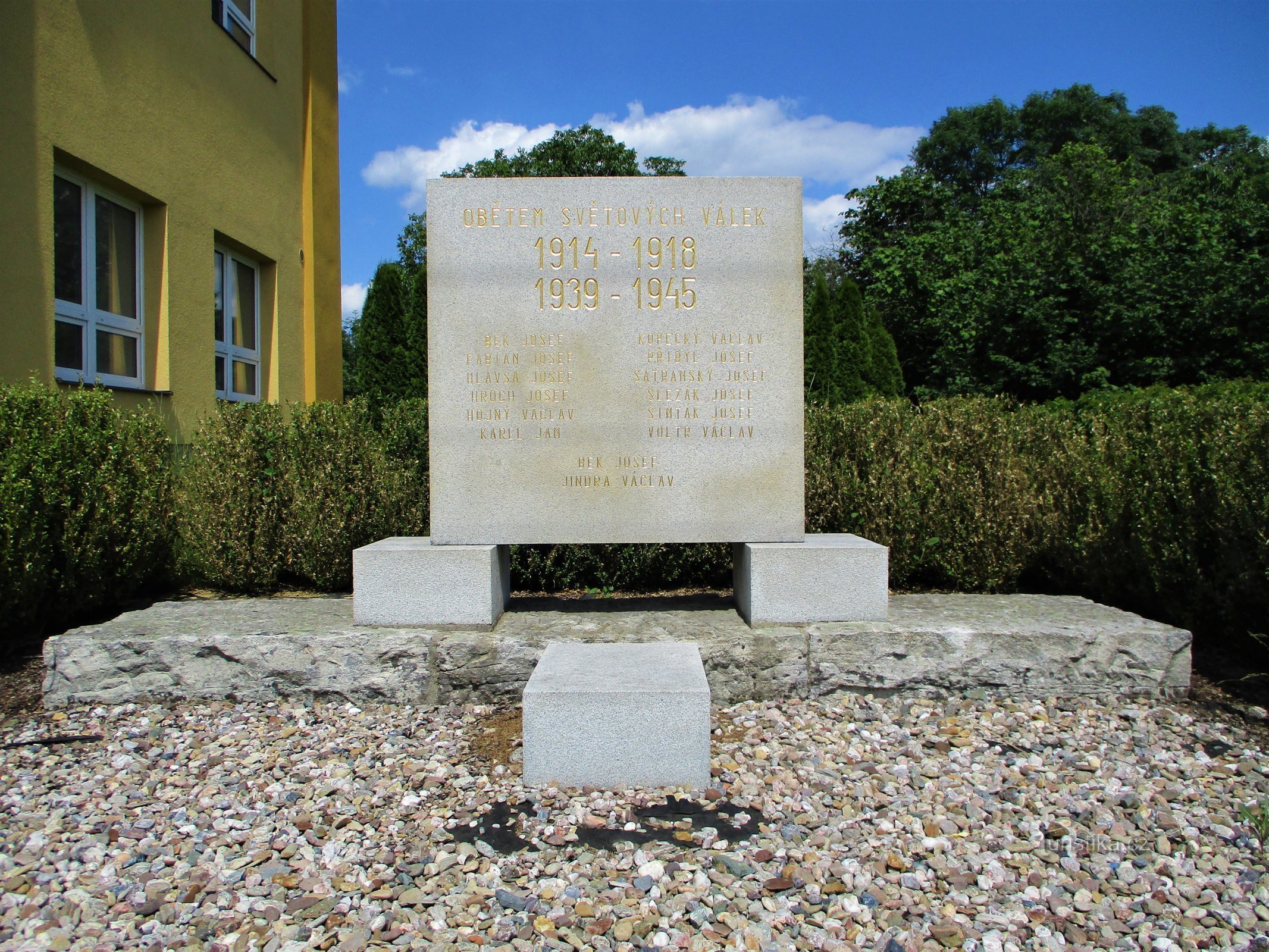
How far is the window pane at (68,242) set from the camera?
6.15 m

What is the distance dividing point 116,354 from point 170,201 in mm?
1579

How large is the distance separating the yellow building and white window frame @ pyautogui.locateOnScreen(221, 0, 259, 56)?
19 mm

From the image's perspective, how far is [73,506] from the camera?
14.5ft

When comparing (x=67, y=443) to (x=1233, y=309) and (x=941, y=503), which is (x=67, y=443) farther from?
(x=1233, y=309)

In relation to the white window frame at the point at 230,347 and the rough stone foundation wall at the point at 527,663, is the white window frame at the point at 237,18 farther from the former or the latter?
the rough stone foundation wall at the point at 527,663

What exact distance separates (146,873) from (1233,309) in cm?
1750

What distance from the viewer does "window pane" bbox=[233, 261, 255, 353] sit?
29.8 ft

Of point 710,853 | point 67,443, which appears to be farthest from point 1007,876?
point 67,443

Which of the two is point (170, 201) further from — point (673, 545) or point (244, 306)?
point (673, 545)

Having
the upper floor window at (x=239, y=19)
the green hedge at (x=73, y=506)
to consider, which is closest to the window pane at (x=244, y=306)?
the upper floor window at (x=239, y=19)

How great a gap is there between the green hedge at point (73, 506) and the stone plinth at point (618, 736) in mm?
3025

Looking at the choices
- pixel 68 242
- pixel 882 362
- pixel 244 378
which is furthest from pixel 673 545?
pixel 882 362

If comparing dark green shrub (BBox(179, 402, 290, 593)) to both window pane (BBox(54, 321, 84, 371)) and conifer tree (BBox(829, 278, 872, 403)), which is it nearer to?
window pane (BBox(54, 321, 84, 371))

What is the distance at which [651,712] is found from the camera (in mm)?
2928
